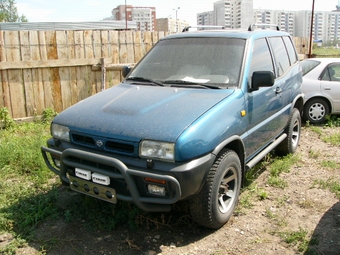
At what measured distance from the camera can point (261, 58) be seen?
444cm

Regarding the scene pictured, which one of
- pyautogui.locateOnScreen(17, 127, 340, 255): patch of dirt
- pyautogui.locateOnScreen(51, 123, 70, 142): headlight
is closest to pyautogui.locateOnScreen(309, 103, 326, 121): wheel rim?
pyautogui.locateOnScreen(17, 127, 340, 255): patch of dirt

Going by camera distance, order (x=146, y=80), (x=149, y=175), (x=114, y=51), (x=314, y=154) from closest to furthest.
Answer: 1. (x=149, y=175)
2. (x=146, y=80)
3. (x=314, y=154)
4. (x=114, y=51)

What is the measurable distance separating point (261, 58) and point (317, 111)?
402 cm

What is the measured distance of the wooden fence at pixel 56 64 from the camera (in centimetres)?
733

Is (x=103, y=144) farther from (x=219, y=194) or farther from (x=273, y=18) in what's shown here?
(x=273, y=18)

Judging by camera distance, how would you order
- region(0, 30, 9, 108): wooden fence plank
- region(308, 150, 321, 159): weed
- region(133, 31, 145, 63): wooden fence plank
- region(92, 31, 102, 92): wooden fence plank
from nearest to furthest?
region(308, 150, 321, 159): weed
region(0, 30, 9, 108): wooden fence plank
region(92, 31, 102, 92): wooden fence plank
region(133, 31, 145, 63): wooden fence plank

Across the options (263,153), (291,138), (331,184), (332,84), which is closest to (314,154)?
(291,138)

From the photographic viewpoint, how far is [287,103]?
17.2ft

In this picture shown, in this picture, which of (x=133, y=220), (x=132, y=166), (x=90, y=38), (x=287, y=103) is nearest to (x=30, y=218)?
(x=133, y=220)

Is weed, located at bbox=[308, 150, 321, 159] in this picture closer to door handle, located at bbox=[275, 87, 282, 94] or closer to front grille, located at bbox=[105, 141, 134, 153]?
door handle, located at bbox=[275, 87, 282, 94]

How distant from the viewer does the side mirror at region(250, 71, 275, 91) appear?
3756 millimetres

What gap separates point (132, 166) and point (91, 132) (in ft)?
1.77

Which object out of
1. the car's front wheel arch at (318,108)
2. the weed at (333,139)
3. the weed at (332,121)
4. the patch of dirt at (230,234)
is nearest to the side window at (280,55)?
the patch of dirt at (230,234)

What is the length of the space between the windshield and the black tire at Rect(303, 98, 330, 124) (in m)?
4.31
